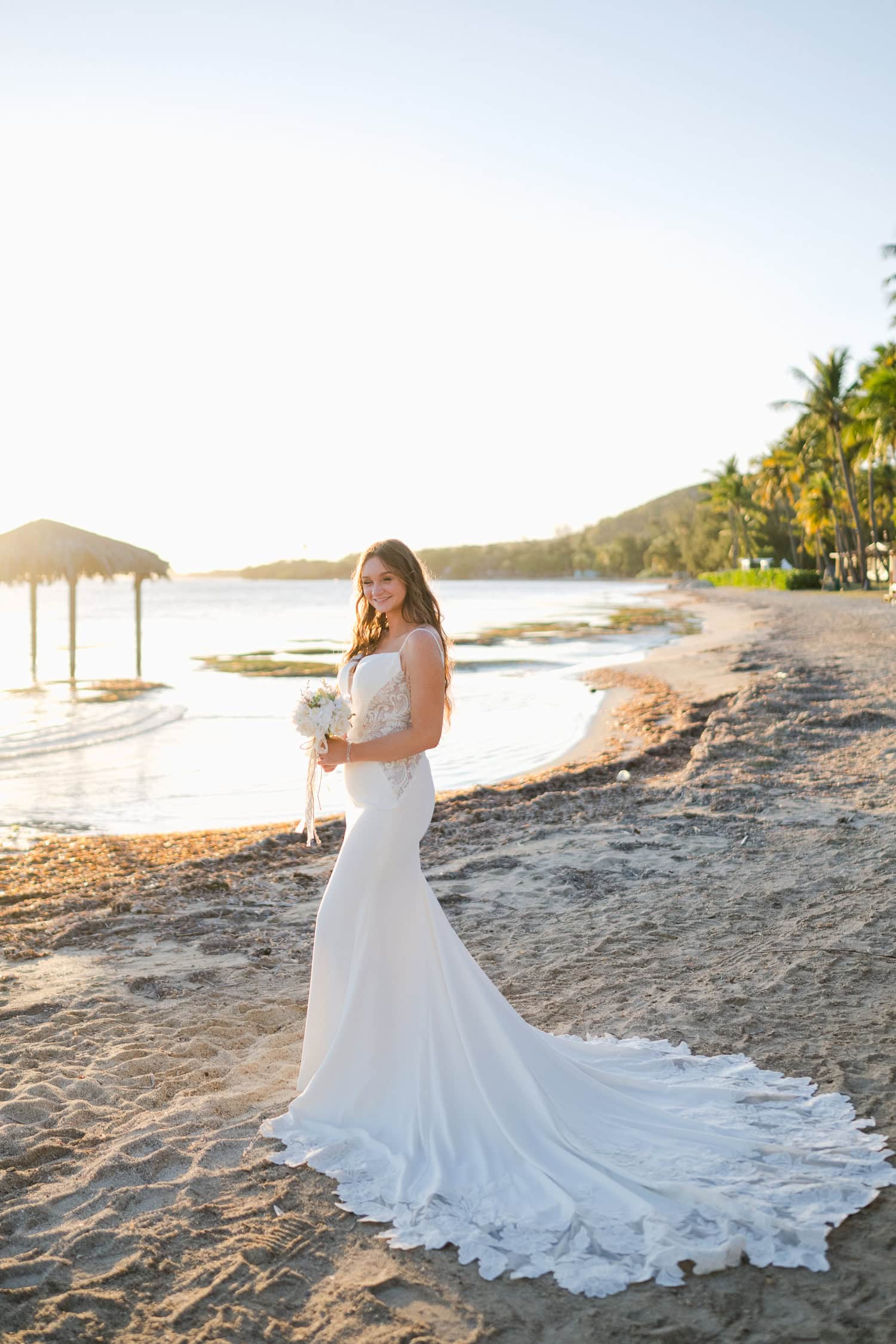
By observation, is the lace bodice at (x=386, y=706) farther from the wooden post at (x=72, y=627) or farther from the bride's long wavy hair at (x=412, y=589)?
the wooden post at (x=72, y=627)

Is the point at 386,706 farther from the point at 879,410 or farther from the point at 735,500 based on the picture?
the point at 735,500

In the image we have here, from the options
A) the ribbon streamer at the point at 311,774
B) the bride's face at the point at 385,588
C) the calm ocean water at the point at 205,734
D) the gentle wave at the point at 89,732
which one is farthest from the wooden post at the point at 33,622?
the bride's face at the point at 385,588

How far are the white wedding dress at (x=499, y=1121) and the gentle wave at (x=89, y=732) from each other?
1165 centimetres

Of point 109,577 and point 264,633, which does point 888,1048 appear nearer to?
point 109,577

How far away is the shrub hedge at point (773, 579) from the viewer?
55219 mm

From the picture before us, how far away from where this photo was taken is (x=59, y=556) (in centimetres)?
2464

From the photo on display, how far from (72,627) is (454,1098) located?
27.4 m

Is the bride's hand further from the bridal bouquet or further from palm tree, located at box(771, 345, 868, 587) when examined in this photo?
palm tree, located at box(771, 345, 868, 587)

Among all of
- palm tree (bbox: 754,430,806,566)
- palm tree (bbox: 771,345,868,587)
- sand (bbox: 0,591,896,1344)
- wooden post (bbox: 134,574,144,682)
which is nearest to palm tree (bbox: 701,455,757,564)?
palm tree (bbox: 754,430,806,566)

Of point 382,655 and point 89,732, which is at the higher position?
point 382,655

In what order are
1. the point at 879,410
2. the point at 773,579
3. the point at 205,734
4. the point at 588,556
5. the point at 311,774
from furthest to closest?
the point at 588,556, the point at 773,579, the point at 879,410, the point at 205,734, the point at 311,774

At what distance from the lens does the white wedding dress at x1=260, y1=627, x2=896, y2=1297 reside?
2.74 metres

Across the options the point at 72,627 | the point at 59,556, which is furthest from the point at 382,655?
the point at 72,627

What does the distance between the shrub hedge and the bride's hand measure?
5566 centimetres
